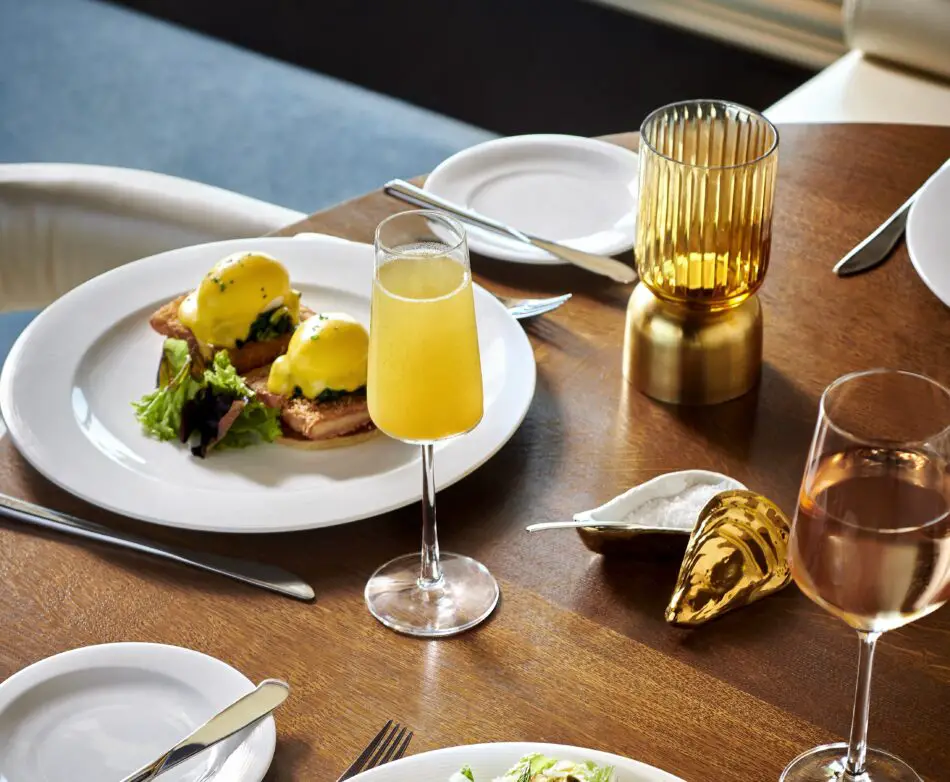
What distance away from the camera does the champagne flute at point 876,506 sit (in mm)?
664

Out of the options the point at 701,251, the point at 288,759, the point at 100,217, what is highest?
the point at 701,251

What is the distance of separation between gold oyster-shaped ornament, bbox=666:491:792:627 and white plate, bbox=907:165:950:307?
1.34 ft

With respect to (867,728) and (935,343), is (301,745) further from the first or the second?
(935,343)

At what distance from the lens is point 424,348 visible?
88 centimetres

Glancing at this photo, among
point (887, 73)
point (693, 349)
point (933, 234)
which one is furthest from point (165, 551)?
point (887, 73)

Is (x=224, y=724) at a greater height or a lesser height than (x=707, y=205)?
lesser

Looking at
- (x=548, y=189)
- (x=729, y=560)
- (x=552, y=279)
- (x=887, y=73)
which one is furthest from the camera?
(x=887, y=73)

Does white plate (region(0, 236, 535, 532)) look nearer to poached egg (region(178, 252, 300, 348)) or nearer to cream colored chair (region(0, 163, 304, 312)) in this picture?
poached egg (region(178, 252, 300, 348))

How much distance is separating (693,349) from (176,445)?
0.46 m

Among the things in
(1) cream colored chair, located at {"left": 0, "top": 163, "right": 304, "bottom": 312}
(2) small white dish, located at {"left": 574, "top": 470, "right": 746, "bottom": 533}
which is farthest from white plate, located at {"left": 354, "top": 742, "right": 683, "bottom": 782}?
(1) cream colored chair, located at {"left": 0, "top": 163, "right": 304, "bottom": 312}

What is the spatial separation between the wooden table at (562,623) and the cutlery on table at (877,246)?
0.12 meters

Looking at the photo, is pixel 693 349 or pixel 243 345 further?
pixel 243 345

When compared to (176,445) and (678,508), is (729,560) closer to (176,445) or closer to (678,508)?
(678,508)

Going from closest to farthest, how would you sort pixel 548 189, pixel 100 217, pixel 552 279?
pixel 552 279 → pixel 548 189 → pixel 100 217
